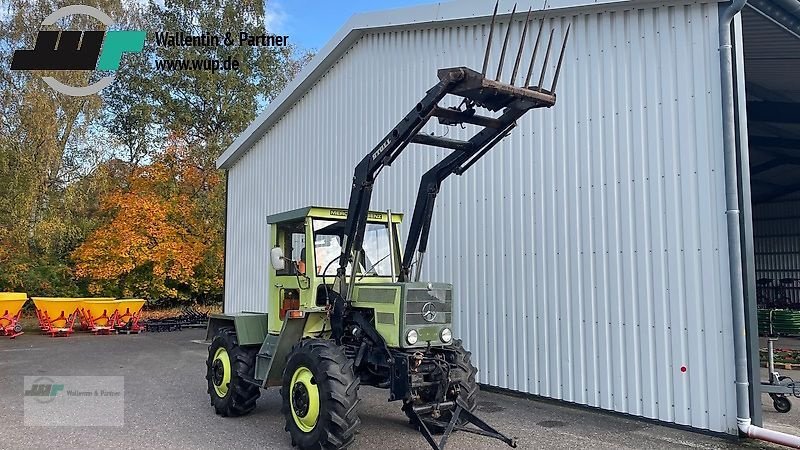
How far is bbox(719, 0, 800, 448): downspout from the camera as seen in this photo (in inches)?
253

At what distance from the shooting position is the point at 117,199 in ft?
74.4

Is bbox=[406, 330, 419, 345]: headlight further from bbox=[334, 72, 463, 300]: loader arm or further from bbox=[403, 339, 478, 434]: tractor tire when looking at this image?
bbox=[334, 72, 463, 300]: loader arm

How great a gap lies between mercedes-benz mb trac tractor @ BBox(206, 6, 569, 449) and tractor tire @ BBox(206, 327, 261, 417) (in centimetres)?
2

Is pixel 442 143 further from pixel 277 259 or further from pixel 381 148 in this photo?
pixel 277 259

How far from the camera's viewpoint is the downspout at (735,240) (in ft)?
21.1

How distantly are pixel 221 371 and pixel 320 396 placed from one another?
8.60ft

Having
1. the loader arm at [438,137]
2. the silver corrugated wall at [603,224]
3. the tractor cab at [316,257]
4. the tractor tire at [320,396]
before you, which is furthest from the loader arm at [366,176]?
the silver corrugated wall at [603,224]

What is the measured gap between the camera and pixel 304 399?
6.10 meters

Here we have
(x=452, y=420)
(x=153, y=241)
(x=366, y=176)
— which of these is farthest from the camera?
(x=153, y=241)

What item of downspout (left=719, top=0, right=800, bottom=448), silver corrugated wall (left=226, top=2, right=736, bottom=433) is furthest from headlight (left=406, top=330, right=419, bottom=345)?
downspout (left=719, top=0, right=800, bottom=448)

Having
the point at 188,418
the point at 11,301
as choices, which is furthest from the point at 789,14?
the point at 11,301

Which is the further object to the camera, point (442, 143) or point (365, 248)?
point (365, 248)

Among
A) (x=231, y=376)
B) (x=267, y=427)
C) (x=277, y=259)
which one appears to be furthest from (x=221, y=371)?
(x=277, y=259)

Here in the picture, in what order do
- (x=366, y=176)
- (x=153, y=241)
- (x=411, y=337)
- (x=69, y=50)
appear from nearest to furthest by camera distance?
(x=411, y=337) → (x=366, y=176) → (x=69, y=50) → (x=153, y=241)
